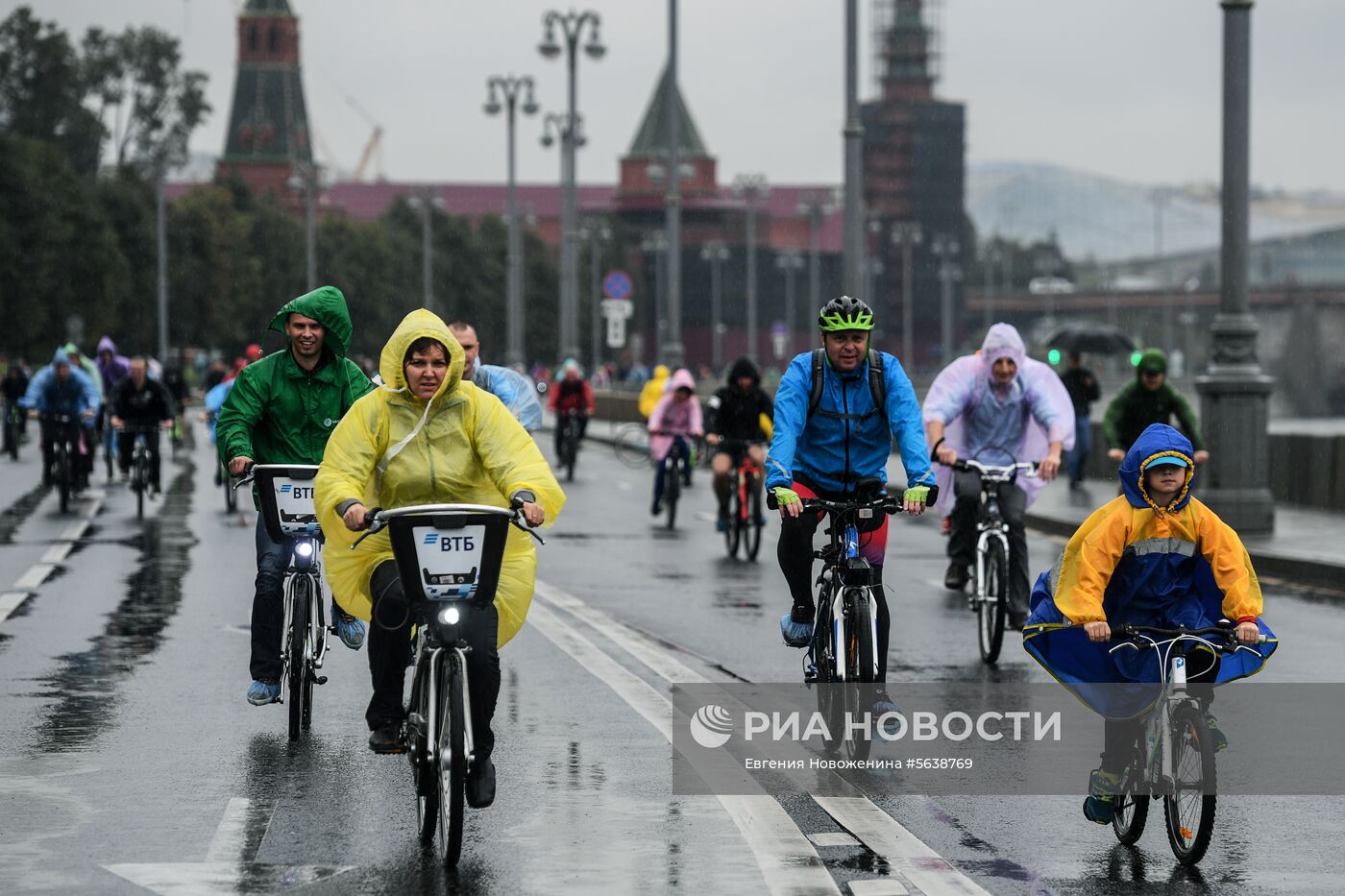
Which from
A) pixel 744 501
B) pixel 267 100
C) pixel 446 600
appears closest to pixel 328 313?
pixel 446 600

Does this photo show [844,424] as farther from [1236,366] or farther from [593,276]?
[593,276]

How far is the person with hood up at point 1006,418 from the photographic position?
37.7ft

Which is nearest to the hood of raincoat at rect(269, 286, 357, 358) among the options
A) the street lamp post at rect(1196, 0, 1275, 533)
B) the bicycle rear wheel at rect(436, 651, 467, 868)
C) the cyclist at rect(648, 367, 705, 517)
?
the bicycle rear wheel at rect(436, 651, 467, 868)

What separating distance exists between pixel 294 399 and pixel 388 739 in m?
2.14

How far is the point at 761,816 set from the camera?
23.0 feet

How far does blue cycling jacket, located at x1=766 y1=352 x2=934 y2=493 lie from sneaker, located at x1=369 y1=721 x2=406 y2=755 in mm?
1894

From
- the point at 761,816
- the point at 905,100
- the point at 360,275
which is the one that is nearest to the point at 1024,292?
the point at 905,100

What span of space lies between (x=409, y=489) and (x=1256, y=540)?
12.3 meters

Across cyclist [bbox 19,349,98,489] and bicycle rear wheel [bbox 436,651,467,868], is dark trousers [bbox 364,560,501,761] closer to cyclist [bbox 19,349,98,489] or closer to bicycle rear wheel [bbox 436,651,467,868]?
bicycle rear wheel [bbox 436,651,467,868]

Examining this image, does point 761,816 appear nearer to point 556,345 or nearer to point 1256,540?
point 1256,540

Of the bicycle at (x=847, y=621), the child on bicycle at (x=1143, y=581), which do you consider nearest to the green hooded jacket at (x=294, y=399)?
the bicycle at (x=847, y=621)

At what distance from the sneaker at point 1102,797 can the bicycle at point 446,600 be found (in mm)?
1866

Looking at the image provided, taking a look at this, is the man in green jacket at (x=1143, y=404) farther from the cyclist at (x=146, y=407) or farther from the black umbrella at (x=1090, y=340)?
the black umbrella at (x=1090, y=340)

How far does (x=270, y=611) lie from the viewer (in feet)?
28.4
